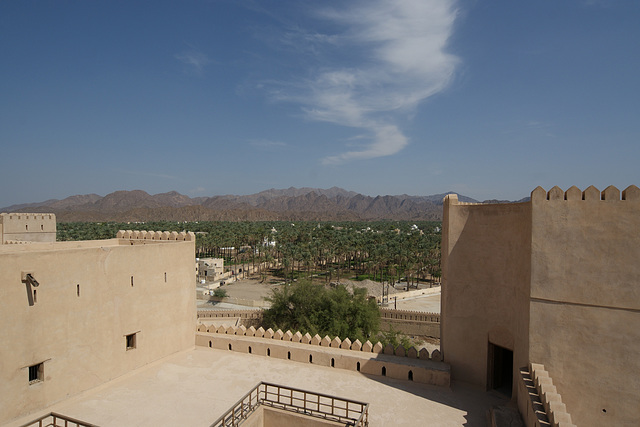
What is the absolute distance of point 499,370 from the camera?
974 centimetres

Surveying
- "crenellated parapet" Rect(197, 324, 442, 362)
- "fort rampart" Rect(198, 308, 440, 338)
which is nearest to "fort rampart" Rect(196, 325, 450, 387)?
"crenellated parapet" Rect(197, 324, 442, 362)

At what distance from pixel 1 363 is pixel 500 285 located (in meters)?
11.0

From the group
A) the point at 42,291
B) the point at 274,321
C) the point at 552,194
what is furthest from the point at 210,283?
the point at 552,194

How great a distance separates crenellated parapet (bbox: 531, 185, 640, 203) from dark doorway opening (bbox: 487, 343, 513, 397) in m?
4.15

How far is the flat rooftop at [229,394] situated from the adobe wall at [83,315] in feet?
1.52

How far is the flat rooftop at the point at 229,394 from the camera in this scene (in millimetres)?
7922

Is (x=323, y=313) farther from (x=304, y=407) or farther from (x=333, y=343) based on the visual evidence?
(x=304, y=407)

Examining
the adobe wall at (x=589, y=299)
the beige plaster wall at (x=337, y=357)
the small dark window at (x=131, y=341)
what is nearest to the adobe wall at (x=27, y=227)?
the small dark window at (x=131, y=341)

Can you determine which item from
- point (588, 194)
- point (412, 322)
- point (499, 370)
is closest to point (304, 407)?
point (499, 370)

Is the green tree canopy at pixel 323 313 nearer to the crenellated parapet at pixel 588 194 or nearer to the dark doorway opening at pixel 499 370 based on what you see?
the dark doorway opening at pixel 499 370

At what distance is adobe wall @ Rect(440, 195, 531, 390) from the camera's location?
8.97m

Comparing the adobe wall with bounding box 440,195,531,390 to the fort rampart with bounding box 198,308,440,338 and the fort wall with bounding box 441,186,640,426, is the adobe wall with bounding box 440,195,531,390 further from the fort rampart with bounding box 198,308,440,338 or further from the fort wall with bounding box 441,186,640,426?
the fort rampart with bounding box 198,308,440,338

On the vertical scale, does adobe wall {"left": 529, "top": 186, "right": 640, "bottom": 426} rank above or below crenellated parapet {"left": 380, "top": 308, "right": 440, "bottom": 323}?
above

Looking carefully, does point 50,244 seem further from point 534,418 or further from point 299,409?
point 534,418
